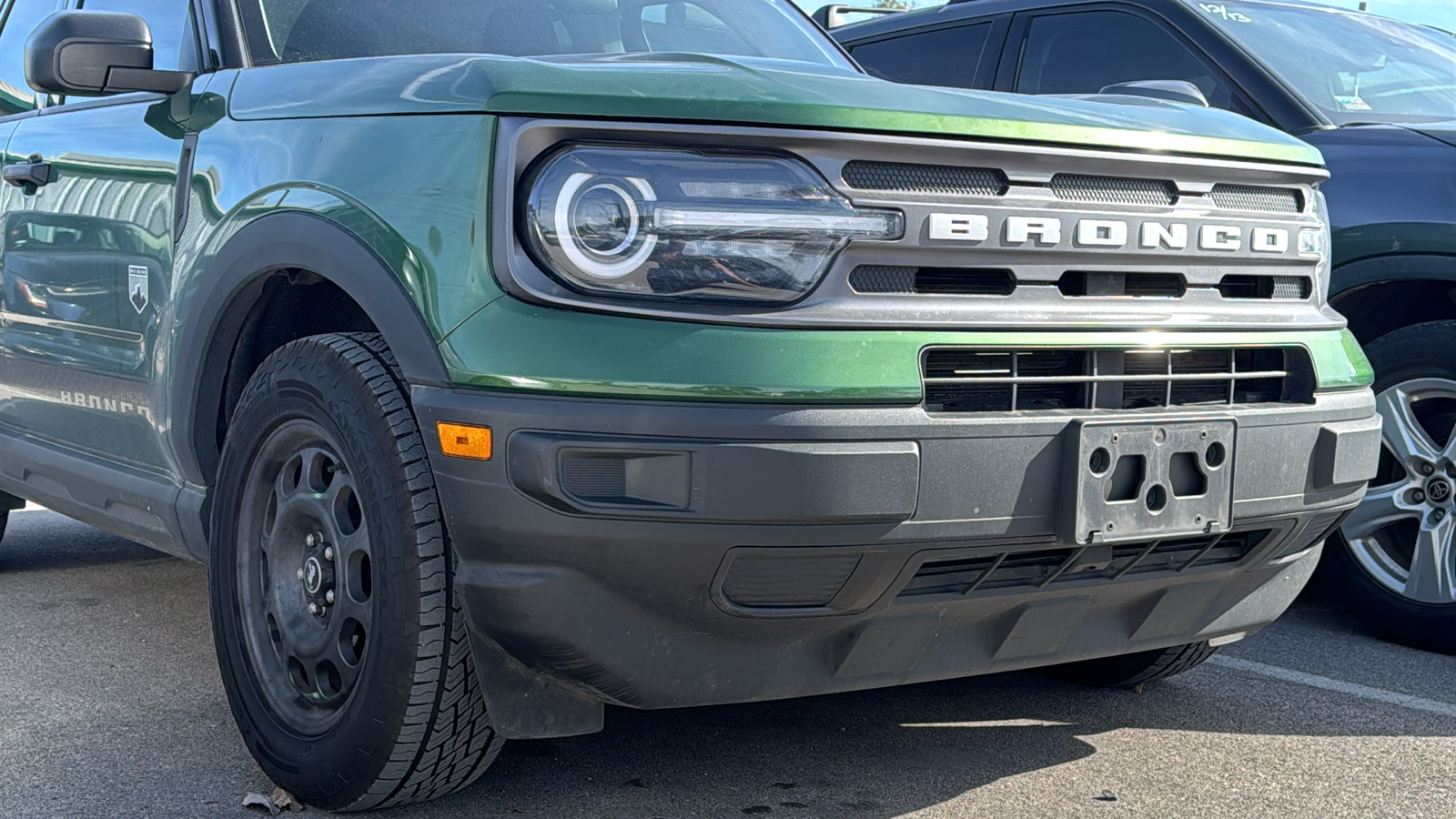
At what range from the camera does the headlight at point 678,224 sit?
7.75 ft

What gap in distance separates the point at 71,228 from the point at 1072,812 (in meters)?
2.67

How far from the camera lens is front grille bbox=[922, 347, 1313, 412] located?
2.48 metres

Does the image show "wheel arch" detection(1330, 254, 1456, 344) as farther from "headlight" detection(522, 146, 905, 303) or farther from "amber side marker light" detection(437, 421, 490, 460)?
"amber side marker light" detection(437, 421, 490, 460)

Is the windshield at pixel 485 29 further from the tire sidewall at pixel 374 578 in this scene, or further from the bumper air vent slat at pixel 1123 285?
the bumper air vent slat at pixel 1123 285

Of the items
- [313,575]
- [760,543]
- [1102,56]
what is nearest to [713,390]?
[760,543]

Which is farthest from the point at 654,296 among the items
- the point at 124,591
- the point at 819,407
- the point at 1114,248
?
the point at 124,591

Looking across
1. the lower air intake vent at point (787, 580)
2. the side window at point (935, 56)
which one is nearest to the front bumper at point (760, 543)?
the lower air intake vent at point (787, 580)

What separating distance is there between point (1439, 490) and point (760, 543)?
2.65m

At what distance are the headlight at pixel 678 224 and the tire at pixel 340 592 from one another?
46 centimetres

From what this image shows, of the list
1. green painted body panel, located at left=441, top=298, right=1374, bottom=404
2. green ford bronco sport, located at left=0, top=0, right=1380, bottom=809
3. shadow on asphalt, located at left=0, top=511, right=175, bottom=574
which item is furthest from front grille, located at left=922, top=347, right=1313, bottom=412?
shadow on asphalt, located at left=0, top=511, right=175, bottom=574

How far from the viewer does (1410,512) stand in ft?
13.9

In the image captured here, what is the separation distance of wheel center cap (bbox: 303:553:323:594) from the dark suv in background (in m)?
2.25

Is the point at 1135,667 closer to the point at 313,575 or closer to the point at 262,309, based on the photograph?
the point at 313,575

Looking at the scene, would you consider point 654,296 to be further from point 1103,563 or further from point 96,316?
point 96,316
